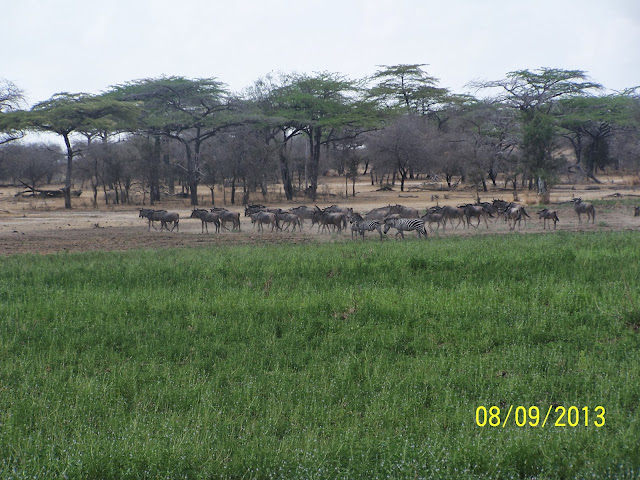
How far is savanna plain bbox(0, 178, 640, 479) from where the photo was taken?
16.2ft

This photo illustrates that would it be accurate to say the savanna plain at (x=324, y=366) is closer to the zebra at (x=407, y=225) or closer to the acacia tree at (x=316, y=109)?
the zebra at (x=407, y=225)

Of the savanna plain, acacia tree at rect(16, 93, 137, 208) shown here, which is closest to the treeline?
acacia tree at rect(16, 93, 137, 208)

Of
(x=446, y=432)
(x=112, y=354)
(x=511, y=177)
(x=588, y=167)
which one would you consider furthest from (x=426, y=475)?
(x=588, y=167)


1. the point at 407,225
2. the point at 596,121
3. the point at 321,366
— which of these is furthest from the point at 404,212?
the point at 596,121

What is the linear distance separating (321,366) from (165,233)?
15.9m

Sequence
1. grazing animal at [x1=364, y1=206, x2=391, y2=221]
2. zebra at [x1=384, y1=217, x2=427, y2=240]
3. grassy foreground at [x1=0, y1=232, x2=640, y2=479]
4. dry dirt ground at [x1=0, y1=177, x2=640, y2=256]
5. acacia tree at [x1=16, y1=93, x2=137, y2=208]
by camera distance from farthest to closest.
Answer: acacia tree at [x1=16, y1=93, x2=137, y2=208] < grazing animal at [x1=364, y1=206, x2=391, y2=221] < zebra at [x1=384, y1=217, x2=427, y2=240] < dry dirt ground at [x1=0, y1=177, x2=640, y2=256] < grassy foreground at [x1=0, y1=232, x2=640, y2=479]

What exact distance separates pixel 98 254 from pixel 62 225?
38.9 feet

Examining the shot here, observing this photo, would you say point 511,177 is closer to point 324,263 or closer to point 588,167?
point 588,167

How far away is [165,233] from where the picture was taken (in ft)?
72.1

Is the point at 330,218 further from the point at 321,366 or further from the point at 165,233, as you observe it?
the point at 321,366

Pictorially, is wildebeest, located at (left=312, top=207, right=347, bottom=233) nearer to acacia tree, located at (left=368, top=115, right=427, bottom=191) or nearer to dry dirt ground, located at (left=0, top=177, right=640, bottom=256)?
dry dirt ground, located at (left=0, top=177, right=640, bottom=256)

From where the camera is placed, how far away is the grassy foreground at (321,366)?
494cm

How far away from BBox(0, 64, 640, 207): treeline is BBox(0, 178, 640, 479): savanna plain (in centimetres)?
2263

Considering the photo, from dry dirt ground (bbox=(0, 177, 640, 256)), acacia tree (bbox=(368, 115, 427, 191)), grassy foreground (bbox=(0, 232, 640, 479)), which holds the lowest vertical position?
grassy foreground (bbox=(0, 232, 640, 479))
